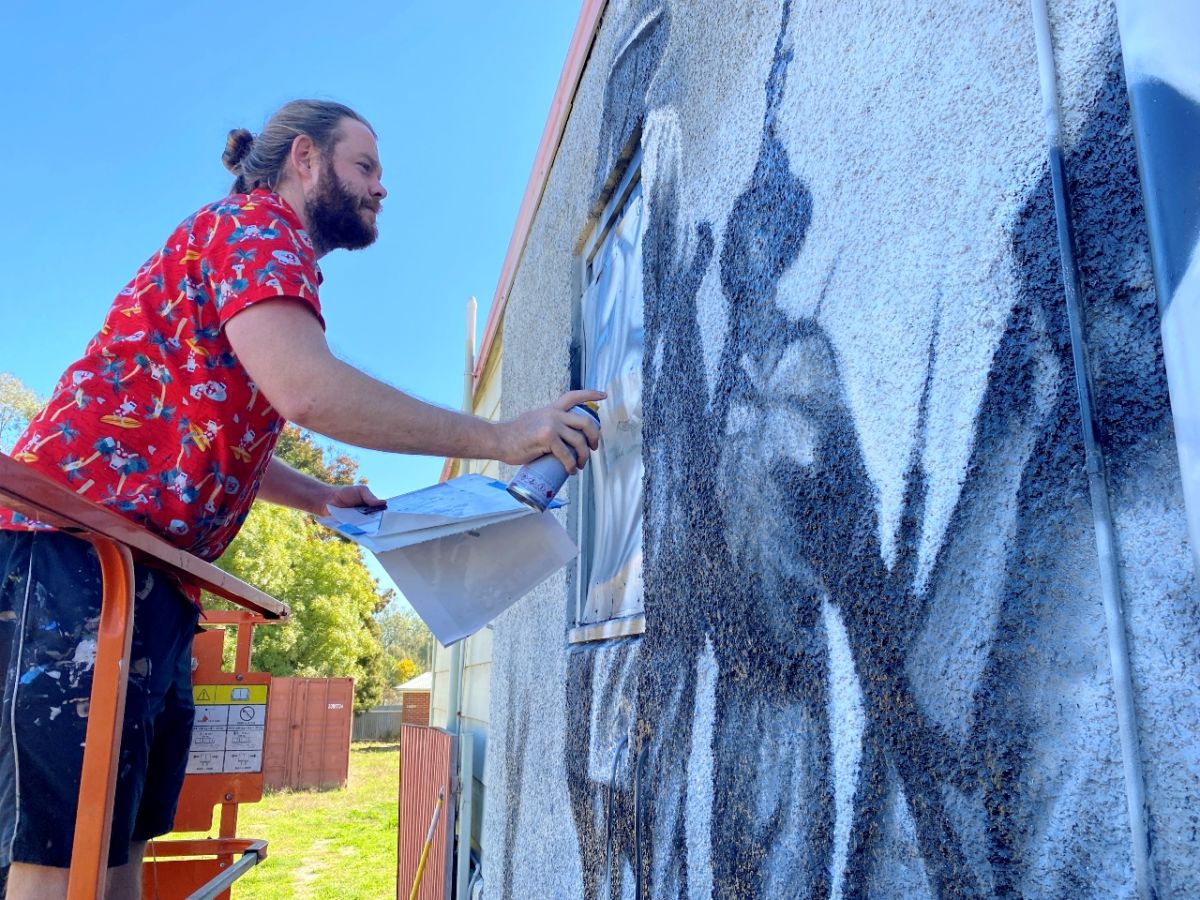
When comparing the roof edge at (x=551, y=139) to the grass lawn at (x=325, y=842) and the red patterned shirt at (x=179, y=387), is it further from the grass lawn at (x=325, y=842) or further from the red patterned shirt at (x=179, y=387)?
the grass lawn at (x=325, y=842)

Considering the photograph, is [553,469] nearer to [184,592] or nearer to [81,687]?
[184,592]

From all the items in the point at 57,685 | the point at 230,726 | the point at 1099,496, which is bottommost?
the point at 230,726

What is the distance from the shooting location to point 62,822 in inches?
55.3

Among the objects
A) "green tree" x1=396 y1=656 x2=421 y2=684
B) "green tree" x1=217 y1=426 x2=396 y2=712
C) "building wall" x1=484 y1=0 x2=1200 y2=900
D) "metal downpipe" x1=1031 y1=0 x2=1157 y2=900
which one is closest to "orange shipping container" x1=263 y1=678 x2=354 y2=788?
"green tree" x1=217 y1=426 x2=396 y2=712

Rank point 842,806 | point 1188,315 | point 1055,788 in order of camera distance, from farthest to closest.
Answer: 1. point 842,806
2. point 1055,788
3. point 1188,315

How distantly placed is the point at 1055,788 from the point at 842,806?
35 cm

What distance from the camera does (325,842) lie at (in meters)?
10.8

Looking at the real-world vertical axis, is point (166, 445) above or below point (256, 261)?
below

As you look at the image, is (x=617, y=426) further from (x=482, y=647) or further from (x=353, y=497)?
(x=482, y=647)

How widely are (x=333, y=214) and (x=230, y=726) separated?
7.44 ft

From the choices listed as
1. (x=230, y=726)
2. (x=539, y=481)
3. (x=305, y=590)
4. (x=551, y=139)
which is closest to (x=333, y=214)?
(x=539, y=481)

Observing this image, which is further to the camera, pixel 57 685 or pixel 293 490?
pixel 293 490

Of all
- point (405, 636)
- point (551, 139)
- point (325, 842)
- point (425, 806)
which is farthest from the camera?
point (405, 636)

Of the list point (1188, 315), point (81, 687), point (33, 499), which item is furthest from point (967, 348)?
point (81, 687)
